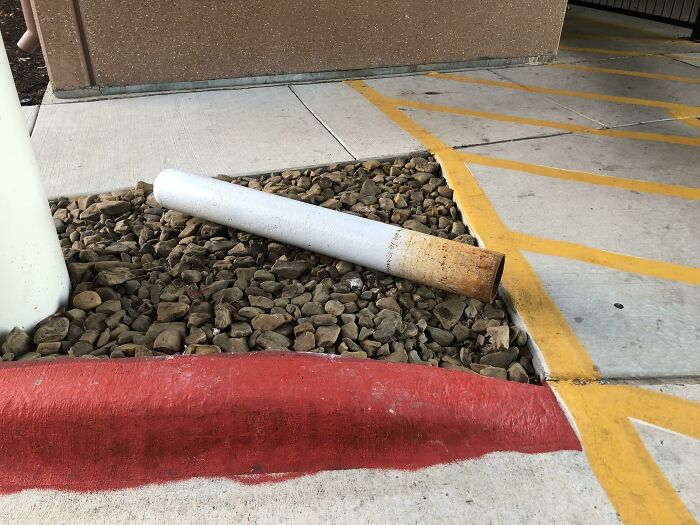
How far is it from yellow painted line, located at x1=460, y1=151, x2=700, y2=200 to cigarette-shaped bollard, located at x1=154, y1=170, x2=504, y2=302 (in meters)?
1.41

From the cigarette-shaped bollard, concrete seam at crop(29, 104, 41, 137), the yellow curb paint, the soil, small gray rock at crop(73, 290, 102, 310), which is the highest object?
the cigarette-shaped bollard

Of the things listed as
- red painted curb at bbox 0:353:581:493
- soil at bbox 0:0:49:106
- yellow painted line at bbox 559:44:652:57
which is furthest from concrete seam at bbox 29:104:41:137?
yellow painted line at bbox 559:44:652:57

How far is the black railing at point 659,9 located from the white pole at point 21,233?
8.41m

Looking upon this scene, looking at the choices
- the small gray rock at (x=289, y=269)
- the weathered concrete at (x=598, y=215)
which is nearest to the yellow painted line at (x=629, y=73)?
the weathered concrete at (x=598, y=215)

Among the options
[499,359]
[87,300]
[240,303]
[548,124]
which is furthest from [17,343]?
[548,124]

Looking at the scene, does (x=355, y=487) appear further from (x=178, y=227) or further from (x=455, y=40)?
(x=455, y=40)

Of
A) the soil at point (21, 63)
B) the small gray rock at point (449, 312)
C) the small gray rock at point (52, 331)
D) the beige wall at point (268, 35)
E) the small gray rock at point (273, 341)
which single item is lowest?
the soil at point (21, 63)

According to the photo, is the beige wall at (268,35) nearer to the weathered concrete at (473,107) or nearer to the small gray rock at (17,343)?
the weathered concrete at (473,107)

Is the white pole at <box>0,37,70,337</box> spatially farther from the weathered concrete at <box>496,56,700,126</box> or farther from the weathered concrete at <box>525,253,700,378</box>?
the weathered concrete at <box>496,56,700,126</box>

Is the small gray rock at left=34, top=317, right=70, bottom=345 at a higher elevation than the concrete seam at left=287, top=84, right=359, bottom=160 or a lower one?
higher

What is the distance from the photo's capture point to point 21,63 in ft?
20.3

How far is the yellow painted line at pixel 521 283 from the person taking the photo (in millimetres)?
2092

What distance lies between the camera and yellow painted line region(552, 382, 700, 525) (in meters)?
1.61

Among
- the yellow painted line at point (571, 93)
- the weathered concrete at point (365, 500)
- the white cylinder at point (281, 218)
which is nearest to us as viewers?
the weathered concrete at point (365, 500)
